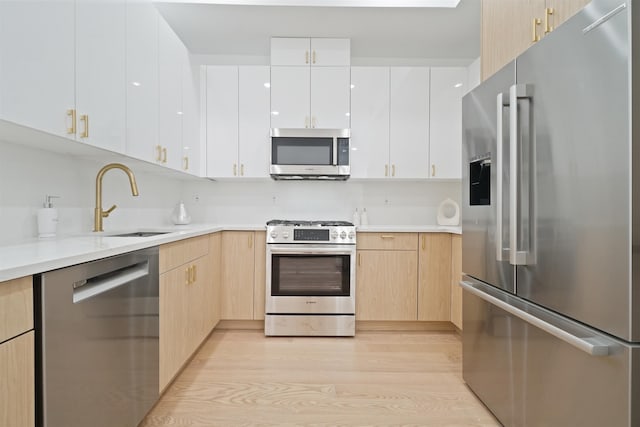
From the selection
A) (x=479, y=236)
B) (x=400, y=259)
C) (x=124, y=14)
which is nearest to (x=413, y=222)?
(x=400, y=259)

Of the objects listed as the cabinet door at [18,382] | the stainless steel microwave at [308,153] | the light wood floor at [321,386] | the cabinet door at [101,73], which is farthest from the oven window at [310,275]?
the cabinet door at [18,382]

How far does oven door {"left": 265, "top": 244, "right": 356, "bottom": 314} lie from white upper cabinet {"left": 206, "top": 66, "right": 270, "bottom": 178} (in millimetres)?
825

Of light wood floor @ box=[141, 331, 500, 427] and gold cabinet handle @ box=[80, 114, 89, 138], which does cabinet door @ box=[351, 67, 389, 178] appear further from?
gold cabinet handle @ box=[80, 114, 89, 138]

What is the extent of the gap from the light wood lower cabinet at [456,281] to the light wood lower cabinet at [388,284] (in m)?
0.30

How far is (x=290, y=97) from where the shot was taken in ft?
10.7

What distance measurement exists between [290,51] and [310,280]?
6.55ft

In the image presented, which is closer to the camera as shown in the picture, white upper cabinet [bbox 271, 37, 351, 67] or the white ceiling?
the white ceiling

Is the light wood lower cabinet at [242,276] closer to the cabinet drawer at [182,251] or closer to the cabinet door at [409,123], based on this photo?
the cabinet drawer at [182,251]

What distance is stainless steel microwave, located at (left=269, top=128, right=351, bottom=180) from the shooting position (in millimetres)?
3219

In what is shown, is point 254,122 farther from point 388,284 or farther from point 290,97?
point 388,284

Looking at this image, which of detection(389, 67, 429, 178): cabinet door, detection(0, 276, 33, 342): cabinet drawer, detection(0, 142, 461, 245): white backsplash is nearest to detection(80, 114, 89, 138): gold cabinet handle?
detection(0, 142, 461, 245): white backsplash

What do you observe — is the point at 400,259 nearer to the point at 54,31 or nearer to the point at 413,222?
the point at 413,222

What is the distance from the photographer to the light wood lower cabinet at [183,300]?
1.87m

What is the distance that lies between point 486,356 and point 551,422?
49 centimetres
